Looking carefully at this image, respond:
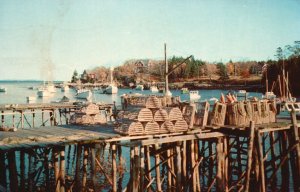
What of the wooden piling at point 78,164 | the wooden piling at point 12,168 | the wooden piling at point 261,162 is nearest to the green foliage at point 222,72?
the wooden piling at point 261,162

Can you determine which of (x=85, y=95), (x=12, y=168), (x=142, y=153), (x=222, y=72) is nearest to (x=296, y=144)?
(x=142, y=153)

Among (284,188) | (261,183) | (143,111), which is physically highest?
(143,111)

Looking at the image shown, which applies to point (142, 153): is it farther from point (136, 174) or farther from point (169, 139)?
point (169, 139)

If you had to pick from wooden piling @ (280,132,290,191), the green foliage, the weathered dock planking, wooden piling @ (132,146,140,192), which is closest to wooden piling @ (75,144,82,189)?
the weathered dock planking

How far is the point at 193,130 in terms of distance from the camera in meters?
20.3

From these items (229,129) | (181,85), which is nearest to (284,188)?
(229,129)

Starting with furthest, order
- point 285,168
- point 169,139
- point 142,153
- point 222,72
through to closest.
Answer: point 222,72, point 285,168, point 169,139, point 142,153

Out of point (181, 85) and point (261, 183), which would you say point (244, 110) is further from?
point (181, 85)

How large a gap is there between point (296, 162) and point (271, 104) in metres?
4.24

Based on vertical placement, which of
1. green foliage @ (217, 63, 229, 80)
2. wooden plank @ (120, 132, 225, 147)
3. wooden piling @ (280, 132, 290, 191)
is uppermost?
green foliage @ (217, 63, 229, 80)

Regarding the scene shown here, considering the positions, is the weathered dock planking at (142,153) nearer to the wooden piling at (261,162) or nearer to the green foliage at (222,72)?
the wooden piling at (261,162)

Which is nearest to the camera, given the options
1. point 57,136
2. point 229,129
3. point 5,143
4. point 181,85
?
point 5,143

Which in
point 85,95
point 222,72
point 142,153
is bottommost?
point 142,153

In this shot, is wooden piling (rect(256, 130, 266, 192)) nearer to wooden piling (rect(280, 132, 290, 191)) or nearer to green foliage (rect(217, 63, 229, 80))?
wooden piling (rect(280, 132, 290, 191))
